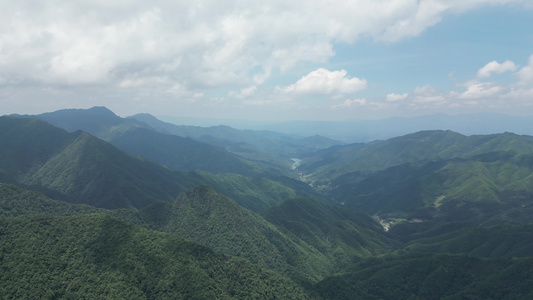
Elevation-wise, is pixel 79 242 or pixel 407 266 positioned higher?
pixel 79 242

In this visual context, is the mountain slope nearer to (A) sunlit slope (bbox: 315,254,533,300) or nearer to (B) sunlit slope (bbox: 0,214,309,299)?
(A) sunlit slope (bbox: 315,254,533,300)

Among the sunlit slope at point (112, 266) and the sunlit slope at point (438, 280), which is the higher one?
the sunlit slope at point (112, 266)

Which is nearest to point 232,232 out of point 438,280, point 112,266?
point 112,266

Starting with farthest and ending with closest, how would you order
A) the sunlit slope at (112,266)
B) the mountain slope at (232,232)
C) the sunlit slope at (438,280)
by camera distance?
the mountain slope at (232,232)
the sunlit slope at (438,280)
the sunlit slope at (112,266)

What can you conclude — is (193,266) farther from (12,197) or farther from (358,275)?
(12,197)

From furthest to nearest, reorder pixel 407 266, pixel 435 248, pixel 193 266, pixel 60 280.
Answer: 1. pixel 435 248
2. pixel 407 266
3. pixel 193 266
4. pixel 60 280

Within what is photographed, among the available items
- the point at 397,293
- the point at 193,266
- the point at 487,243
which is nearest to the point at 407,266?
the point at 397,293

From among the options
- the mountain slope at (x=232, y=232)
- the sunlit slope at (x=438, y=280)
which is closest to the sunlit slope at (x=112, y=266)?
the sunlit slope at (x=438, y=280)

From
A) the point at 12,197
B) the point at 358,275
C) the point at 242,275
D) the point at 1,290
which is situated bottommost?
the point at 358,275

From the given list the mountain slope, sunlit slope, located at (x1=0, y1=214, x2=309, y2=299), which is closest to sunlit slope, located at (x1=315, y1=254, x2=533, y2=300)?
the mountain slope

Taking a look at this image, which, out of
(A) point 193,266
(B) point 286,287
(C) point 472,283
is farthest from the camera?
(C) point 472,283

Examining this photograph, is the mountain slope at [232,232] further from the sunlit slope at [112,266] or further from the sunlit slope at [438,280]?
the sunlit slope at [112,266]
